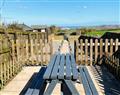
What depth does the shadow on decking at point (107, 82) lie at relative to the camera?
8262mm

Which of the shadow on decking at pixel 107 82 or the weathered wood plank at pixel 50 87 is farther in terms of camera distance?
the shadow on decking at pixel 107 82

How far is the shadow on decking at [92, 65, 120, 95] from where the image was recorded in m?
8.26

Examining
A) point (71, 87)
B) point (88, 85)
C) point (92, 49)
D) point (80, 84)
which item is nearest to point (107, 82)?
point (80, 84)

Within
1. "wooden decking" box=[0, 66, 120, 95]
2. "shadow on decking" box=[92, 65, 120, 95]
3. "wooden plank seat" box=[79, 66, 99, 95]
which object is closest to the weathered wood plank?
"wooden plank seat" box=[79, 66, 99, 95]

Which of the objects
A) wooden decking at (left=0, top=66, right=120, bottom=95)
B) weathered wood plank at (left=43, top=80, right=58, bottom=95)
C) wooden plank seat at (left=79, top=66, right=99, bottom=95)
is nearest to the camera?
weathered wood plank at (left=43, top=80, right=58, bottom=95)

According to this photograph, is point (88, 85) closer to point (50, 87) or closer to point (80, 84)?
point (50, 87)

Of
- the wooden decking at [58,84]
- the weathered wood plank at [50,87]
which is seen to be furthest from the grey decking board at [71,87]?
the wooden decking at [58,84]

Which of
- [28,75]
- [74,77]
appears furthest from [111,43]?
[74,77]

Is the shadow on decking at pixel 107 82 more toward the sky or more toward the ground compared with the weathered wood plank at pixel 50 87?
more toward the ground

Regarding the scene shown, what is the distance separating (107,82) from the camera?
964 cm

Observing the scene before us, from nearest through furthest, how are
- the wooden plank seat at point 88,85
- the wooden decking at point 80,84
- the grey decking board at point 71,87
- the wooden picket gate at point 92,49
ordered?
the grey decking board at point 71,87 < the wooden plank seat at point 88,85 < the wooden decking at point 80,84 < the wooden picket gate at point 92,49

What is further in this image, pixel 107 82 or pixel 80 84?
pixel 107 82

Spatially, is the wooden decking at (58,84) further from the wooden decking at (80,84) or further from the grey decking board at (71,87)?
the grey decking board at (71,87)

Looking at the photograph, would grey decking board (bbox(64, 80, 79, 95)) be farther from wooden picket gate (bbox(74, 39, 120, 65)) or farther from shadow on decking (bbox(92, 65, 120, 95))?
wooden picket gate (bbox(74, 39, 120, 65))
